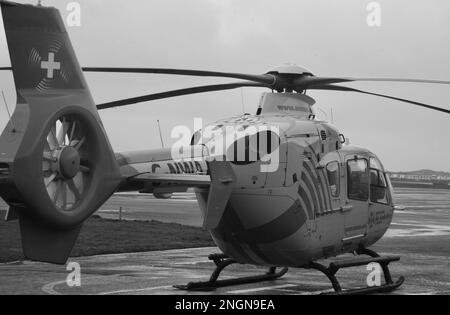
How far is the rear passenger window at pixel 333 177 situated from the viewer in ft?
47.7

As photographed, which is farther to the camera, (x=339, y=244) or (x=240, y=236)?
(x=339, y=244)

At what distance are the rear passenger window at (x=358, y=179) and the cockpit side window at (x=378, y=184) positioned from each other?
37cm

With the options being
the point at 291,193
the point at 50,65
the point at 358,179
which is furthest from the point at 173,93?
the point at 358,179

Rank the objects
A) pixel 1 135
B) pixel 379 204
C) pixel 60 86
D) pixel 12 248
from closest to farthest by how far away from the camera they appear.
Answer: pixel 1 135 < pixel 60 86 < pixel 379 204 < pixel 12 248

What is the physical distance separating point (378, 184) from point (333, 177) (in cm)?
211

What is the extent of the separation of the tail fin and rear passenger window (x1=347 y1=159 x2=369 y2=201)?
590 cm

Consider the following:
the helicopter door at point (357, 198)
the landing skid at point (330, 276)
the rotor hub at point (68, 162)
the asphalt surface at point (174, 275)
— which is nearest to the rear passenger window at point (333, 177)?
the helicopter door at point (357, 198)
